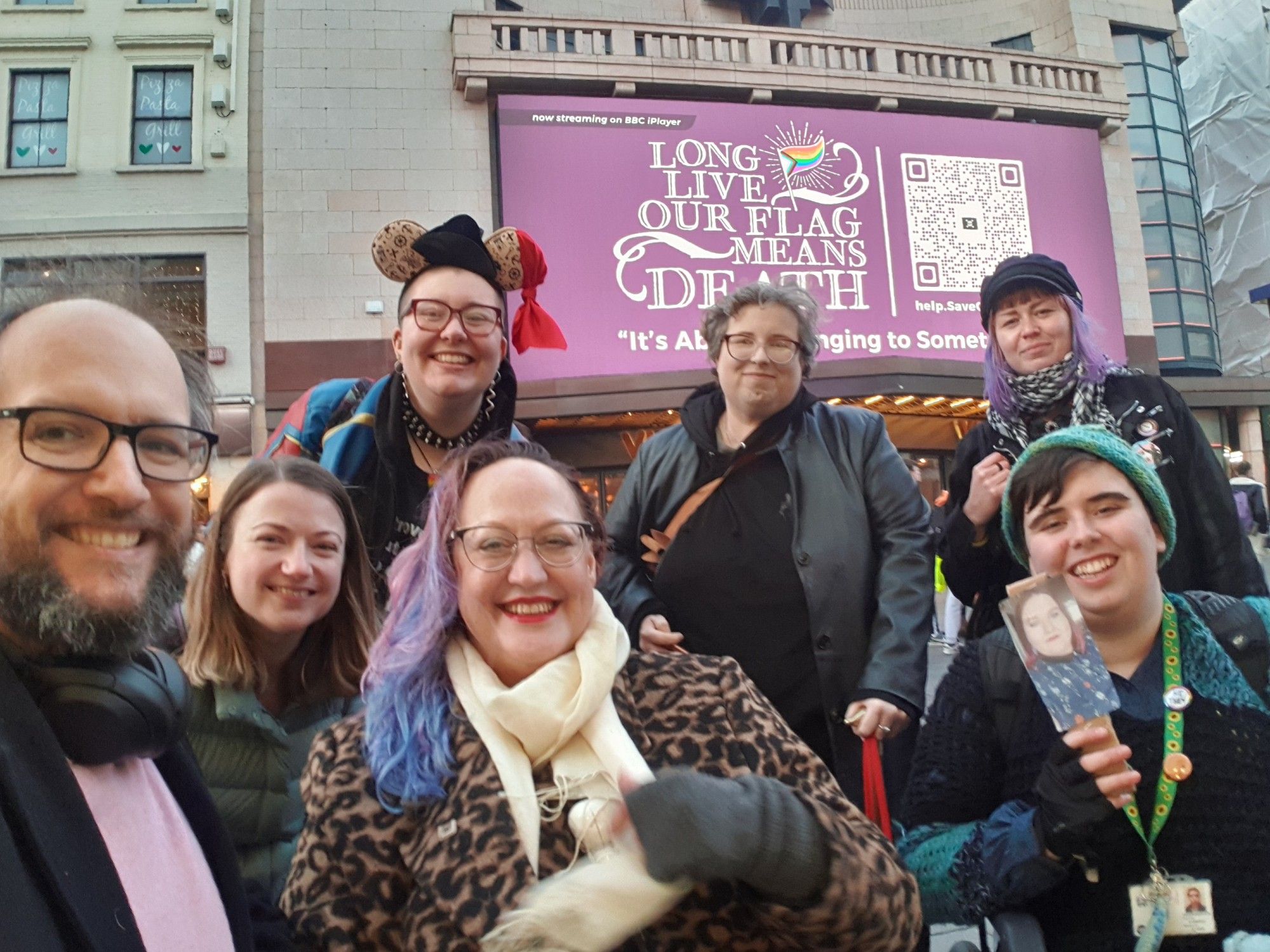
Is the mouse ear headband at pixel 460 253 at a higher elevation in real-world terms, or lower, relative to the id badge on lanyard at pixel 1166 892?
higher

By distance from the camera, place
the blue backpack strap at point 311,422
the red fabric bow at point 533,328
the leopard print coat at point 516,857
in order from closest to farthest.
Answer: the leopard print coat at point 516,857 → the blue backpack strap at point 311,422 → the red fabric bow at point 533,328

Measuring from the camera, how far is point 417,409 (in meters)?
2.97

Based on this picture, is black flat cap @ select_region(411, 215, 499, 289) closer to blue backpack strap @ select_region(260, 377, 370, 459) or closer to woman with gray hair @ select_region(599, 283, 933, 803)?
blue backpack strap @ select_region(260, 377, 370, 459)

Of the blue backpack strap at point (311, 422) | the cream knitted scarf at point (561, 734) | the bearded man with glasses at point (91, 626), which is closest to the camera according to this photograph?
the bearded man with glasses at point (91, 626)

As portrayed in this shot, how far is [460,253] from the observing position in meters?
2.93

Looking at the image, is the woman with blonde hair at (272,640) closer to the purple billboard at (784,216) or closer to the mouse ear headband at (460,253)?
the mouse ear headband at (460,253)

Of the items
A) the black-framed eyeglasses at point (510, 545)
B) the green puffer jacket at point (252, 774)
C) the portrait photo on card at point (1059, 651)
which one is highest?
the black-framed eyeglasses at point (510, 545)

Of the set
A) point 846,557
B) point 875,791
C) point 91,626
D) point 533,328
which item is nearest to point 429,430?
point 533,328

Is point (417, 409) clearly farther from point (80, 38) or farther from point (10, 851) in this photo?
point (80, 38)

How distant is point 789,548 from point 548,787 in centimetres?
130

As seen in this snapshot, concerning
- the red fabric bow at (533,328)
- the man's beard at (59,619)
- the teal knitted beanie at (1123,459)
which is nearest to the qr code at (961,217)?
the red fabric bow at (533,328)

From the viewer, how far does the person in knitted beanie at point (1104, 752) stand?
1.88 metres

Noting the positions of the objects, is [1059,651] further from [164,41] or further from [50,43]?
[50,43]

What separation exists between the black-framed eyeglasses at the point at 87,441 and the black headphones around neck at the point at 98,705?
0.82 ft
